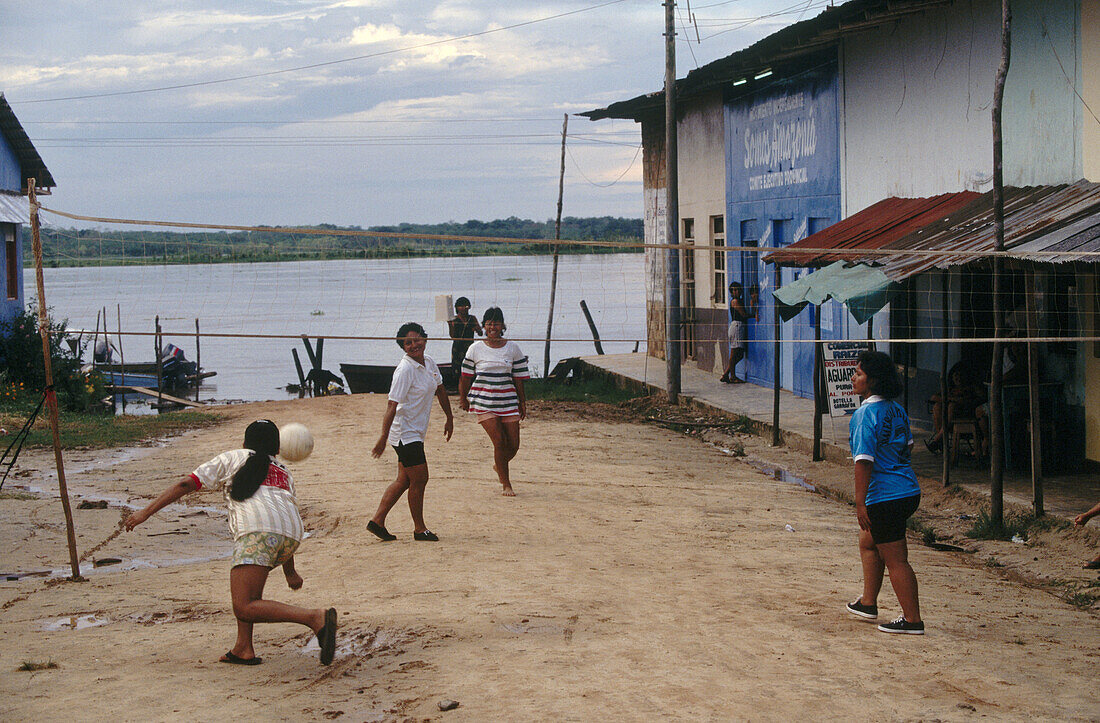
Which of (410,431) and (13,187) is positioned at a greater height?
(13,187)

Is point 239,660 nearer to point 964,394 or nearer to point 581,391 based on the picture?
point 964,394

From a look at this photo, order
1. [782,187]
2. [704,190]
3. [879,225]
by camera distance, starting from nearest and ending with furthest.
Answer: [879,225] < [782,187] < [704,190]

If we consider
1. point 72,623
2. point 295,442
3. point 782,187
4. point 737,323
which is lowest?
point 72,623

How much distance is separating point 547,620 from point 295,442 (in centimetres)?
174

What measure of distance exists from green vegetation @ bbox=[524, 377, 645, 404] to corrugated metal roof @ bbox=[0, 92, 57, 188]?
11720 millimetres

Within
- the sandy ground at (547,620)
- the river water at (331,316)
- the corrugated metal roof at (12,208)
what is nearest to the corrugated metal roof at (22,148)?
the corrugated metal roof at (12,208)

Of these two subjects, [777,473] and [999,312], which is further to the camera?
[777,473]

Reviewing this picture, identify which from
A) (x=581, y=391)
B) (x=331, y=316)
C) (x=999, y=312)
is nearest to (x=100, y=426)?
(x=581, y=391)

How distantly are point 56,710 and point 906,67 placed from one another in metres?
12.4

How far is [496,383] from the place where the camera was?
984 cm

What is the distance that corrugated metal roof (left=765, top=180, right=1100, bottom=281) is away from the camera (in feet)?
27.1

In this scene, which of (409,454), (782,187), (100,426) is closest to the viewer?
(409,454)

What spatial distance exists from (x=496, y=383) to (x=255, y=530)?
472 centimetres

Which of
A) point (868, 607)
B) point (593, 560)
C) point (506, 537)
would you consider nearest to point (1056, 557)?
point (868, 607)
